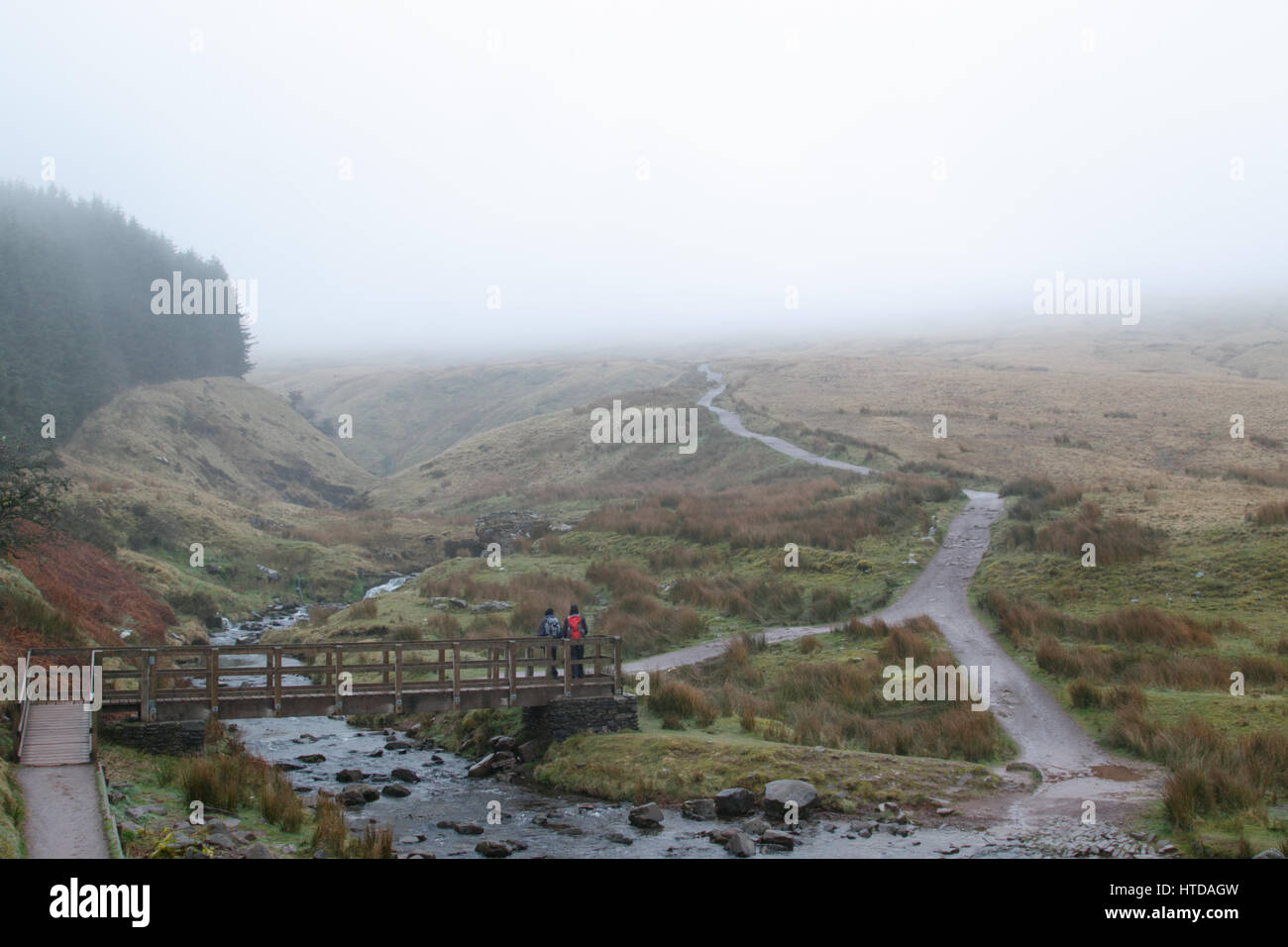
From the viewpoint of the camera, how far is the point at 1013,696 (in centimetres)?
2031

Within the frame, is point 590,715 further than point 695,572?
No

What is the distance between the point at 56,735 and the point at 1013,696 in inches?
721

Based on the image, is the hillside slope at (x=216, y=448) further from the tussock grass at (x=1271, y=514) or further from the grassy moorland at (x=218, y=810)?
the tussock grass at (x=1271, y=514)

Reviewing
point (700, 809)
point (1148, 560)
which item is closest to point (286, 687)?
point (700, 809)

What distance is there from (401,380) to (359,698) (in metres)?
140

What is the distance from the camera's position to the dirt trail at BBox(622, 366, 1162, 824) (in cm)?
1489

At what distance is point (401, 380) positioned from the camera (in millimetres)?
152625

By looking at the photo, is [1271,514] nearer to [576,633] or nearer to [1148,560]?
[1148,560]

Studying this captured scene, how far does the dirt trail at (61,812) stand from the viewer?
10586 millimetres

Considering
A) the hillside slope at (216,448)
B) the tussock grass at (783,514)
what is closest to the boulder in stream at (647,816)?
the tussock grass at (783,514)

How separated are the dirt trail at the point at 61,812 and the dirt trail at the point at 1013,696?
1270 cm

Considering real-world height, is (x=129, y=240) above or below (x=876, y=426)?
above
